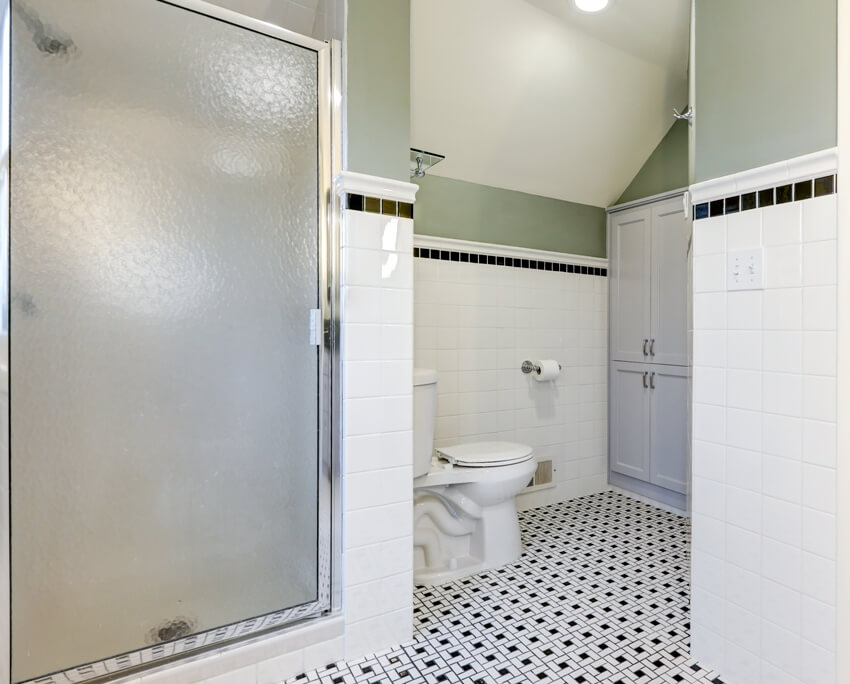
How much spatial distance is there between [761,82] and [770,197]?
0.32 m

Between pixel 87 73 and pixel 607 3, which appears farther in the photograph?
pixel 607 3

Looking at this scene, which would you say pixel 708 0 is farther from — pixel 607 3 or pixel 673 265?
pixel 673 265

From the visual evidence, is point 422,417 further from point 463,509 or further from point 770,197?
point 770,197

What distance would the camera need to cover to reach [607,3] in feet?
6.68

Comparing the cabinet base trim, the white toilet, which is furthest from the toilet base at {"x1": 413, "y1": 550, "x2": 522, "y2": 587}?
the cabinet base trim

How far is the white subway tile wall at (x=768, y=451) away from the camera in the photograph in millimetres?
1248

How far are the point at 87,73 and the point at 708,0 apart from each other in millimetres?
1764

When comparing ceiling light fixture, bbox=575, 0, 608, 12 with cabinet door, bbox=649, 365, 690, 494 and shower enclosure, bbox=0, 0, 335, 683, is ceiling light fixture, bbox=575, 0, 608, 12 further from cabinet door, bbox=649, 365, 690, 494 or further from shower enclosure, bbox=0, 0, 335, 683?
cabinet door, bbox=649, 365, 690, 494

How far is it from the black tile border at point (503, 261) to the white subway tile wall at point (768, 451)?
4.24 ft

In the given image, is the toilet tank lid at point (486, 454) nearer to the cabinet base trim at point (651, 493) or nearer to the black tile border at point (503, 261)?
the black tile border at point (503, 261)

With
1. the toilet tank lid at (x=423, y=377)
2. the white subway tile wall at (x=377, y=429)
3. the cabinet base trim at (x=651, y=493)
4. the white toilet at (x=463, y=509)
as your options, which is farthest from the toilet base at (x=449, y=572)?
the cabinet base trim at (x=651, y=493)

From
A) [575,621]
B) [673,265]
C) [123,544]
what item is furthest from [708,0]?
[123,544]

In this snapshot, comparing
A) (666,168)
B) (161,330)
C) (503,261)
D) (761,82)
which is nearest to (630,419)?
(503,261)

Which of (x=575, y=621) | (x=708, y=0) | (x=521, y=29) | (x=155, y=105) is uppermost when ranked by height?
(x=521, y=29)
